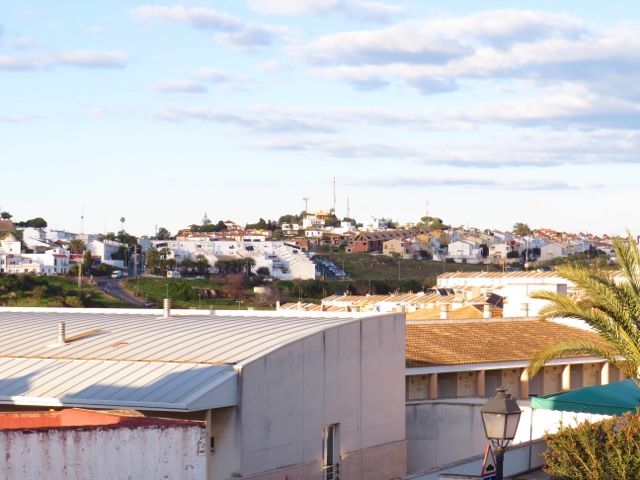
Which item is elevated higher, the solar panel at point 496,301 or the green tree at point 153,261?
the green tree at point 153,261

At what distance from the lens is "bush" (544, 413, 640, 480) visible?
14.0 metres

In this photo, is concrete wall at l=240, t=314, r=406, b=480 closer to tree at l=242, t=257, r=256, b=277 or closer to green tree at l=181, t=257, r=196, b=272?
green tree at l=181, t=257, r=196, b=272

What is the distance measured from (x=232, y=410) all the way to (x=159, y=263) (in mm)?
109805

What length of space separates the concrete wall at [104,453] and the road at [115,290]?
274 ft

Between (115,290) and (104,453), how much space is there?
311ft

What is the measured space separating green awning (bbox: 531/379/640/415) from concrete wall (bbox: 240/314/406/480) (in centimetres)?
358

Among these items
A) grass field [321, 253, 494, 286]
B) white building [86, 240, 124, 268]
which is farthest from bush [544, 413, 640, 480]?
white building [86, 240, 124, 268]

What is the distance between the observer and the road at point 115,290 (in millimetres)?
98062

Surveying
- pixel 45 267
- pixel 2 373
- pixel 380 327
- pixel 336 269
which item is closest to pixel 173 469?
pixel 2 373

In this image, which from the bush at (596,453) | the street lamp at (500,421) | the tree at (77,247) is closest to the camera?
the street lamp at (500,421)

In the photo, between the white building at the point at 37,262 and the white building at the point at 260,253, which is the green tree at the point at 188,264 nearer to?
the white building at the point at 260,253

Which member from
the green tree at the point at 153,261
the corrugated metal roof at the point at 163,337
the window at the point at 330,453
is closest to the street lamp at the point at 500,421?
the corrugated metal roof at the point at 163,337

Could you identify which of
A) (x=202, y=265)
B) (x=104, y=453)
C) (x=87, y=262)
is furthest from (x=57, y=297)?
(x=104, y=453)

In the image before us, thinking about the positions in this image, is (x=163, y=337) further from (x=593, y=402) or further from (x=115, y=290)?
(x=115, y=290)
